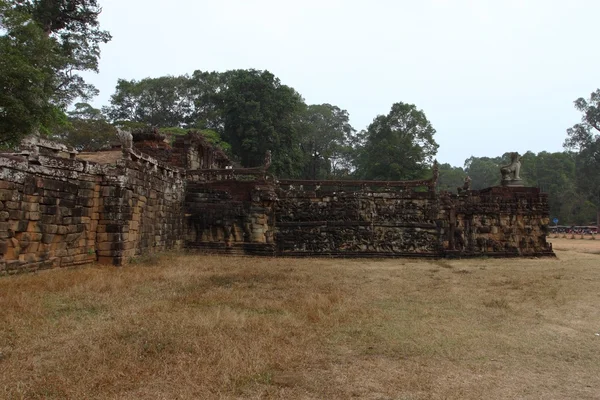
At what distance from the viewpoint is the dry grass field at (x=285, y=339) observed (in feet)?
12.7

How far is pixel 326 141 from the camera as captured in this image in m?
54.0

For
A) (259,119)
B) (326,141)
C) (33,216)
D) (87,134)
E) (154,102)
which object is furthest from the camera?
(326,141)

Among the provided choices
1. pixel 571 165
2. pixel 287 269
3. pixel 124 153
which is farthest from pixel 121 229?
pixel 571 165

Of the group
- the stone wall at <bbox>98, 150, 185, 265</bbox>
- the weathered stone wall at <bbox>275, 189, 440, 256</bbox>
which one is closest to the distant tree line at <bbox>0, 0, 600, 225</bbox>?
the stone wall at <bbox>98, 150, 185, 265</bbox>

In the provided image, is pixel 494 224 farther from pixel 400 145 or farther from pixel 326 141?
pixel 326 141

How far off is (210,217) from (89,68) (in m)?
18.0

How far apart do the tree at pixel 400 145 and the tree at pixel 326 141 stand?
9121mm

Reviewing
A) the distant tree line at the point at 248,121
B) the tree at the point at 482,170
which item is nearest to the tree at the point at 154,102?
the distant tree line at the point at 248,121

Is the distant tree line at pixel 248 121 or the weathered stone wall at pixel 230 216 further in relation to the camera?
the distant tree line at pixel 248 121

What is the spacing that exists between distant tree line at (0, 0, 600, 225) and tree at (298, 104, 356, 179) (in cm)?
15

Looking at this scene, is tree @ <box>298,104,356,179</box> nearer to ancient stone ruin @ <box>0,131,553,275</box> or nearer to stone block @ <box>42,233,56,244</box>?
ancient stone ruin @ <box>0,131,553,275</box>

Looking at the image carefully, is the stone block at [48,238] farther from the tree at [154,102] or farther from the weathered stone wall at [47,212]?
the tree at [154,102]

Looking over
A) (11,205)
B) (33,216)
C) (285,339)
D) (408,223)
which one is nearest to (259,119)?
(408,223)

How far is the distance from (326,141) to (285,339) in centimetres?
4981
